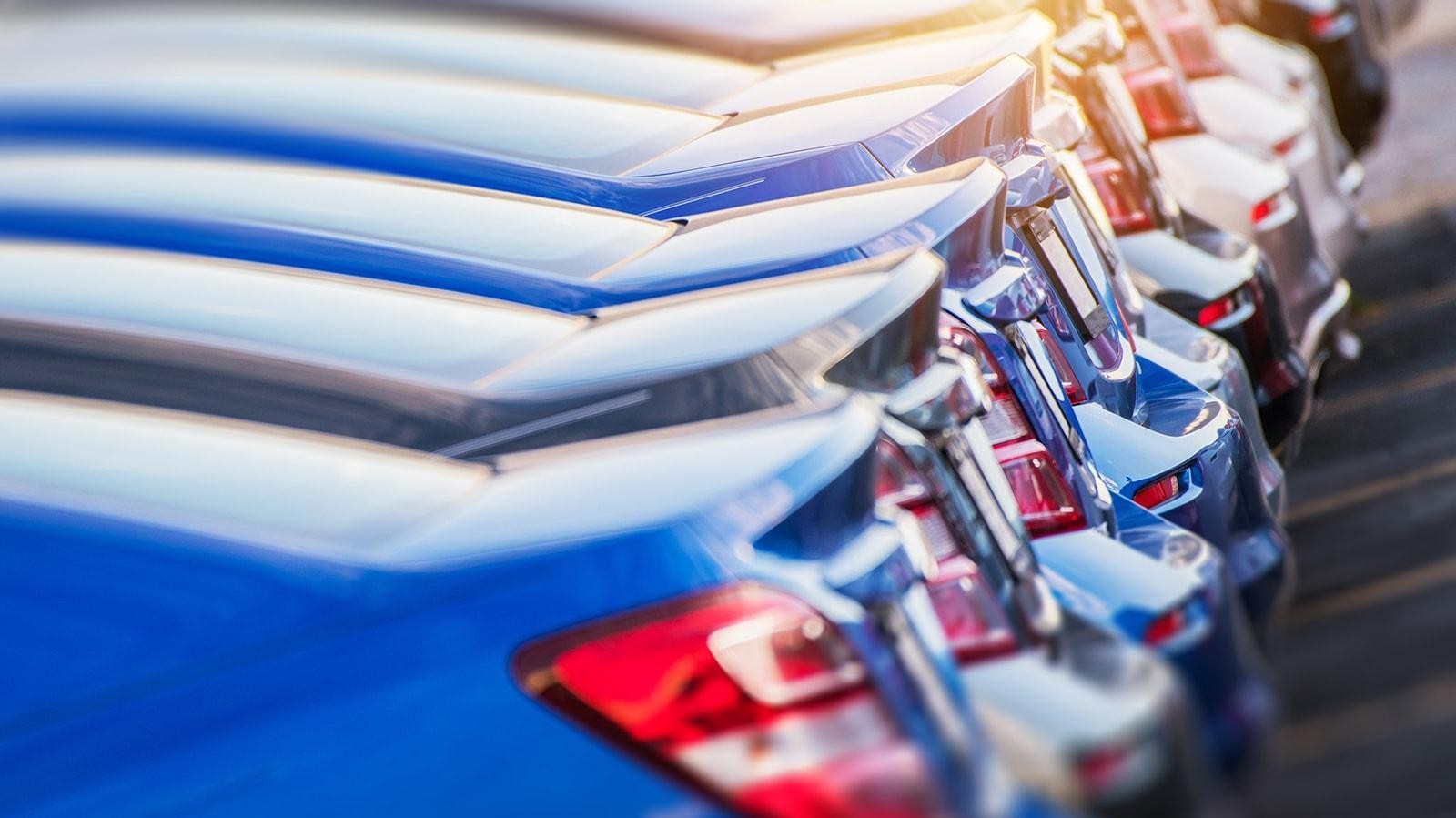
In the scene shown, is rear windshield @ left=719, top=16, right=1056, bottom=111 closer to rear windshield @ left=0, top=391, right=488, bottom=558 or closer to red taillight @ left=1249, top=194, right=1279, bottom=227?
red taillight @ left=1249, top=194, right=1279, bottom=227

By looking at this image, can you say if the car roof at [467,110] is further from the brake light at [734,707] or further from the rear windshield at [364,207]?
the brake light at [734,707]

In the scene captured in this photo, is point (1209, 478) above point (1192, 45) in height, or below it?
below

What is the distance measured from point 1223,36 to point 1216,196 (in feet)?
5.70

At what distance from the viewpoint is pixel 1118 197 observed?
5.10 meters

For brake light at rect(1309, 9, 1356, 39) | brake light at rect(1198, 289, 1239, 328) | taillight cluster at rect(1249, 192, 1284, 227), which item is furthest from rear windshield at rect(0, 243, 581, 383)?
brake light at rect(1309, 9, 1356, 39)

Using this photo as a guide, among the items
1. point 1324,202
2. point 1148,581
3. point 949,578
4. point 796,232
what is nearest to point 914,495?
point 949,578

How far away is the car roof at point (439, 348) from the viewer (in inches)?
86.0

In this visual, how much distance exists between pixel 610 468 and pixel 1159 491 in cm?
184

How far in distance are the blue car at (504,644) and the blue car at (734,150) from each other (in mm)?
1076

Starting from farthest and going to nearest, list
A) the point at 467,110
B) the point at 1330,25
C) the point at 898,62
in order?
the point at 1330,25
the point at 467,110
the point at 898,62

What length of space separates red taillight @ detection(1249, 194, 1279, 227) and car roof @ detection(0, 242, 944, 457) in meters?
3.61

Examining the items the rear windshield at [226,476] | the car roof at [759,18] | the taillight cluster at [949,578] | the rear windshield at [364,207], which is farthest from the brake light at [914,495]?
the car roof at [759,18]

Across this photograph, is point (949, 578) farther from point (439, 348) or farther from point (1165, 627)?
point (439, 348)

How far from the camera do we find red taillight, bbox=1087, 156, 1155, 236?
5027 millimetres
